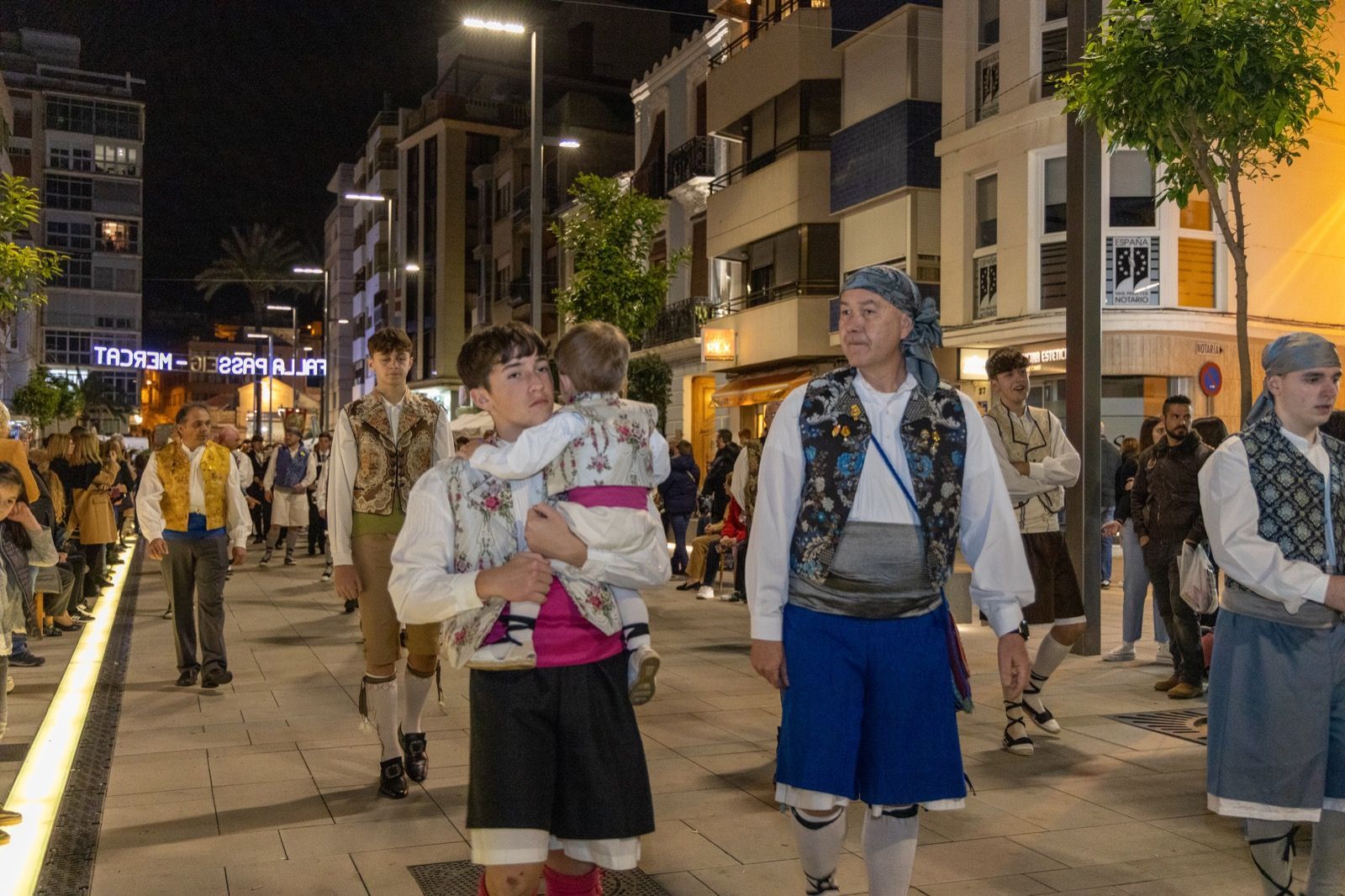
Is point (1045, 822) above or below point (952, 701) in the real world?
below

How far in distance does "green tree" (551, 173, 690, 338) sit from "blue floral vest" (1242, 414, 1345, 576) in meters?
21.2

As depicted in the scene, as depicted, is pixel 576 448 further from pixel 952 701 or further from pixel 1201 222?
pixel 1201 222

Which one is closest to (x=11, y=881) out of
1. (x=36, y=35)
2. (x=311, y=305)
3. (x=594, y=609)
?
(x=594, y=609)

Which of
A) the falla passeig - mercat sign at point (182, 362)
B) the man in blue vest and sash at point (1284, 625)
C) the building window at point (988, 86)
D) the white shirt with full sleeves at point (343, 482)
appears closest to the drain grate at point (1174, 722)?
the man in blue vest and sash at point (1284, 625)

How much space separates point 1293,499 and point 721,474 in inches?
521

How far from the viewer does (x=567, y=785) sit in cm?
334

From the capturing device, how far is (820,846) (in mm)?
3734

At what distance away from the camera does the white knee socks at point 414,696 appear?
6.15 meters

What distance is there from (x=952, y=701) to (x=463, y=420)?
171 centimetres

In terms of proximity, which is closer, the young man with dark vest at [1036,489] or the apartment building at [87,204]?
the young man with dark vest at [1036,489]

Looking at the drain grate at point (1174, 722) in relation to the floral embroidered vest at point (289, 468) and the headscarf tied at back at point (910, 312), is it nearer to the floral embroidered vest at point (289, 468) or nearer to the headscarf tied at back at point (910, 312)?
the headscarf tied at back at point (910, 312)

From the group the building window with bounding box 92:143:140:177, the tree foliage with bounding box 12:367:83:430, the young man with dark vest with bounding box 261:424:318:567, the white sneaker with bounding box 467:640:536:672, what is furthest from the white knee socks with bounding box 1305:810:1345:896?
the building window with bounding box 92:143:140:177

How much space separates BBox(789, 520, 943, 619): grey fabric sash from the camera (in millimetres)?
3654

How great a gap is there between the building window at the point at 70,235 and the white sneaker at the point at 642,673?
9896 cm
